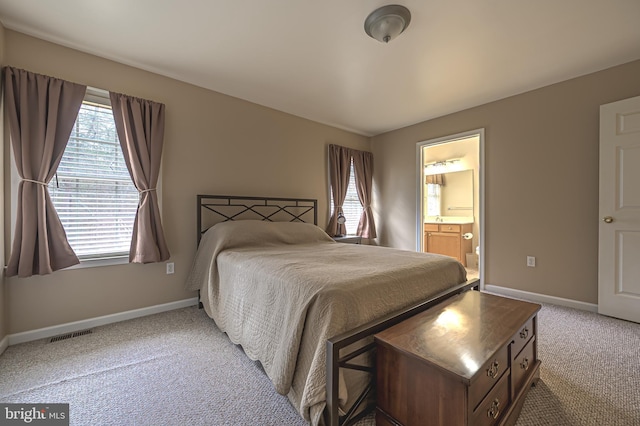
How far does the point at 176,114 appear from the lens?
2754 millimetres

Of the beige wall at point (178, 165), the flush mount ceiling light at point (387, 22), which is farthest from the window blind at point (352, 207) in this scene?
the flush mount ceiling light at point (387, 22)

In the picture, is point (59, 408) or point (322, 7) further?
point (322, 7)

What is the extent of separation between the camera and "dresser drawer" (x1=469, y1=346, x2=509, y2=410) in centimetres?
100

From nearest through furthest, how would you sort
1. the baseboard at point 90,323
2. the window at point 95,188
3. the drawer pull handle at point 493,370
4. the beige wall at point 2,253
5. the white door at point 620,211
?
the drawer pull handle at point 493,370
the beige wall at point 2,253
the baseboard at point 90,323
the window at point 95,188
the white door at point 620,211

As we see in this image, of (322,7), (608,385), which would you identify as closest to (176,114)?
(322,7)

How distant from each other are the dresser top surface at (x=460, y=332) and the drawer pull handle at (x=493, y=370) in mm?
92

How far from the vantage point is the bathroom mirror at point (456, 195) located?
522 cm

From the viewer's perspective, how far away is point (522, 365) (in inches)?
57.2

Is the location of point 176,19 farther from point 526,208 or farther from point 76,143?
point 526,208

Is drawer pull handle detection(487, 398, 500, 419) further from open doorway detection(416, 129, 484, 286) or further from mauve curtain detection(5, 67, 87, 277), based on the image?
open doorway detection(416, 129, 484, 286)

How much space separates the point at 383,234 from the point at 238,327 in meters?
3.31

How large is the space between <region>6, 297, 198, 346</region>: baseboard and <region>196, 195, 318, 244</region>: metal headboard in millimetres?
723

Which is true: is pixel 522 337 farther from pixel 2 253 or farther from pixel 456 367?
pixel 2 253

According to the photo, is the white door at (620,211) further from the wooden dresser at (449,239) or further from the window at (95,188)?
the window at (95,188)
